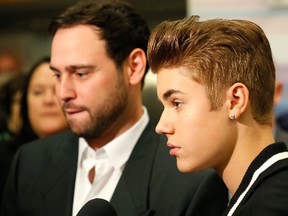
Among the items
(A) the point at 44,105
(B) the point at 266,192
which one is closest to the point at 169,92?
(B) the point at 266,192

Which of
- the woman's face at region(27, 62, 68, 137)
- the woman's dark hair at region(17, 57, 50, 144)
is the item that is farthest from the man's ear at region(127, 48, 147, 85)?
the woman's dark hair at region(17, 57, 50, 144)

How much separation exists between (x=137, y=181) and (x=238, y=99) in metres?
0.54

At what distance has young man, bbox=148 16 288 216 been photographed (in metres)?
1.28

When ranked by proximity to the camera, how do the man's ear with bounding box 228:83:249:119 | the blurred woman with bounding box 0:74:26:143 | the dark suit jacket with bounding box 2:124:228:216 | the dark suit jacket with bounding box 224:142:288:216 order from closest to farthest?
the dark suit jacket with bounding box 224:142:288:216
the man's ear with bounding box 228:83:249:119
the dark suit jacket with bounding box 2:124:228:216
the blurred woman with bounding box 0:74:26:143

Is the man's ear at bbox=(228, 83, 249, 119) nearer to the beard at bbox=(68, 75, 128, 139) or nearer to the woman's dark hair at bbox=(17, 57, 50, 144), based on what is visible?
the beard at bbox=(68, 75, 128, 139)

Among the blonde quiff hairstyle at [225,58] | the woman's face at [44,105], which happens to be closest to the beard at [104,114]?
the blonde quiff hairstyle at [225,58]

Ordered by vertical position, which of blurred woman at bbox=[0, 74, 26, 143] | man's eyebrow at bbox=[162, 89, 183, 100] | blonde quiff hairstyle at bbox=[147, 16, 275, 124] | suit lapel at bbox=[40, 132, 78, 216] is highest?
blonde quiff hairstyle at bbox=[147, 16, 275, 124]

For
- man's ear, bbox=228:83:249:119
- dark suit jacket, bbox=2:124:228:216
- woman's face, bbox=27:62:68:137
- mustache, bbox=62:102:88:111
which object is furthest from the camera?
woman's face, bbox=27:62:68:137

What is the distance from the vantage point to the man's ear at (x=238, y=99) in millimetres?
1271

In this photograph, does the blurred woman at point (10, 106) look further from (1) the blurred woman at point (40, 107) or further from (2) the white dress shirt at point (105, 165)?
(2) the white dress shirt at point (105, 165)

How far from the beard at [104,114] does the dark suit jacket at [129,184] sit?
0.34ft

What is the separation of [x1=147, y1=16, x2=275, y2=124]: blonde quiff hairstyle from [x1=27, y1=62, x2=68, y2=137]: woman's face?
132 cm

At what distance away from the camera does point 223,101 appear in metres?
1.28

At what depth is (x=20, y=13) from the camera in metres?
4.07
